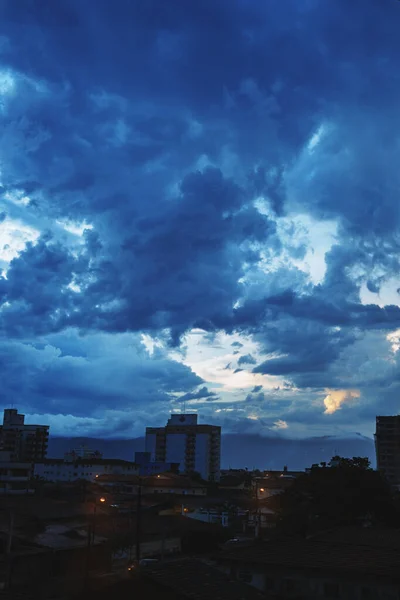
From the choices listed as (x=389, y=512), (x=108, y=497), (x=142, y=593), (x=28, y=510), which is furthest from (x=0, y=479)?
(x=142, y=593)

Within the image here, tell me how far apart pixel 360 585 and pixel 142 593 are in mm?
12580

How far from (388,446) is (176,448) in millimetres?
61269

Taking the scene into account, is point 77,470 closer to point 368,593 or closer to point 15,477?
point 15,477

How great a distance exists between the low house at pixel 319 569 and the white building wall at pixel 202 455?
133107 millimetres

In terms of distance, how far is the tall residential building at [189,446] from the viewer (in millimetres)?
157125

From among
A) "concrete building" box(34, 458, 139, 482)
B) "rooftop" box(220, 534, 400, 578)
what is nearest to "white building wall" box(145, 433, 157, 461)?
"concrete building" box(34, 458, 139, 482)

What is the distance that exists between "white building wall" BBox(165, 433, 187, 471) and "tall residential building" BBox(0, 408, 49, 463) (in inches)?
1529

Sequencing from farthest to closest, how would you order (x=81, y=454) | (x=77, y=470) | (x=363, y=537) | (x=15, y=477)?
1. (x=81, y=454)
2. (x=77, y=470)
3. (x=15, y=477)
4. (x=363, y=537)

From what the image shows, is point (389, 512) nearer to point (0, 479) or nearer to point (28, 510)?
point (28, 510)

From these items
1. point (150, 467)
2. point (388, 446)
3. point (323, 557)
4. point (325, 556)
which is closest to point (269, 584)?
point (323, 557)

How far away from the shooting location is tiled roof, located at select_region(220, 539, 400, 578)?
22.8 m

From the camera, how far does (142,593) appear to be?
47.0ft

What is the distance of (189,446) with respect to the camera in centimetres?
16000

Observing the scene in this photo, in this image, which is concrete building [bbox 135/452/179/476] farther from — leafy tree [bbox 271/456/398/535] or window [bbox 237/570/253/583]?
window [bbox 237/570/253/583]
